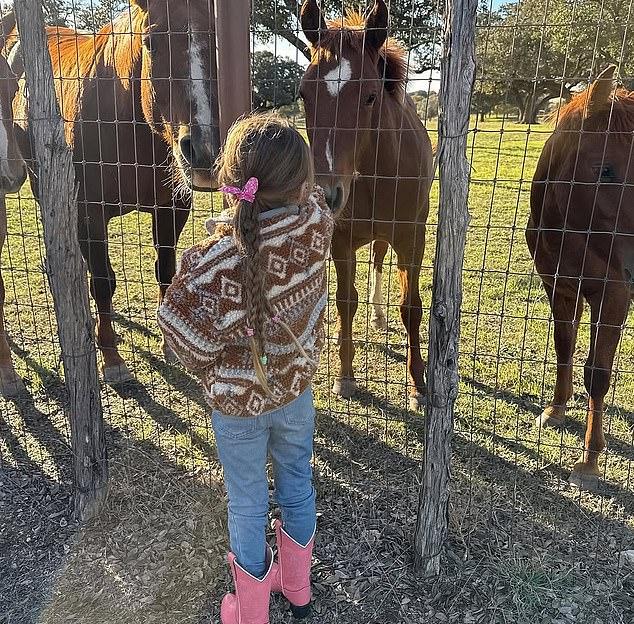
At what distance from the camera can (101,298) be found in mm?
4125

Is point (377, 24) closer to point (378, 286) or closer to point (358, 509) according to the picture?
point (358, 509)

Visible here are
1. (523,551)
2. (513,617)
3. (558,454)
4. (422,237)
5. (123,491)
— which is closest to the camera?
(513,617)

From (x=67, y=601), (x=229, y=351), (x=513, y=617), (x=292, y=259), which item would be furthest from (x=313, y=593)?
(x=292, y=259)

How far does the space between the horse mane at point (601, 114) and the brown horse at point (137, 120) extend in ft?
5.77

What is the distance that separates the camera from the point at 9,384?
3.96 metres

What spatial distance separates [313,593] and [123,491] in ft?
3.55

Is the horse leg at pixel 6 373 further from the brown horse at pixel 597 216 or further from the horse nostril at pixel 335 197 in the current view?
the brown horse at pixel 597 216

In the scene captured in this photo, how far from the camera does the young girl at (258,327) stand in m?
1.79

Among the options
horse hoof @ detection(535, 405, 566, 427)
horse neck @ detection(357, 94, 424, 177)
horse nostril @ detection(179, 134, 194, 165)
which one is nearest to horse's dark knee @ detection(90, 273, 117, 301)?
horse nostril @ detection(179, 134, 194, 165)

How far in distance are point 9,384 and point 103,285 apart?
860mm

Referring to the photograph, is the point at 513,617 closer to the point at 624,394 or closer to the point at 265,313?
the point at 265,313

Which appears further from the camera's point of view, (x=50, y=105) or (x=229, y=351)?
(x=50, y=105)

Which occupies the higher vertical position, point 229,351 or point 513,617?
point 229,351

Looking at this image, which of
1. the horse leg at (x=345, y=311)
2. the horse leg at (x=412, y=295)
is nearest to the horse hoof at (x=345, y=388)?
the horse leg at (x=345, y=311)
